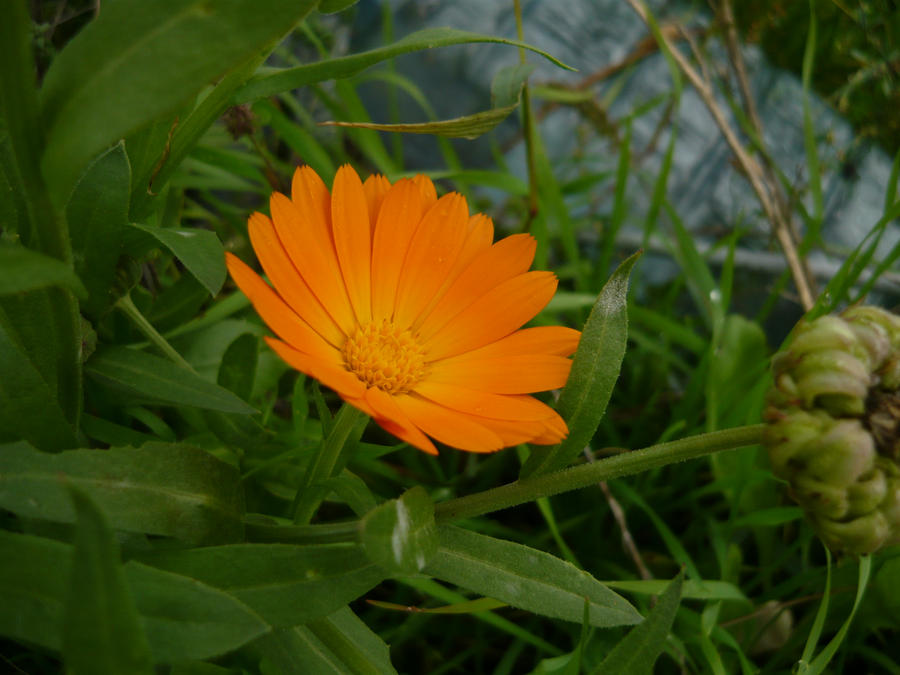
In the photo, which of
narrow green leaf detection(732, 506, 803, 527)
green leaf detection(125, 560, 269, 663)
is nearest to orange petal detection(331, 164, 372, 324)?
green leaf detection(125, 560, 269, 663)

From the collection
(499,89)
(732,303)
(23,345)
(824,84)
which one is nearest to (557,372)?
(499,89)

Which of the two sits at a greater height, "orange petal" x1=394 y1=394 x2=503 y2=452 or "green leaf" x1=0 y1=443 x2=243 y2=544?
"orange petal" x1=394 y1=394 x2=503 y2=452

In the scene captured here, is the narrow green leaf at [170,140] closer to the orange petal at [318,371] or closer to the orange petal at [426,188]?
the orange petal at [426,188]

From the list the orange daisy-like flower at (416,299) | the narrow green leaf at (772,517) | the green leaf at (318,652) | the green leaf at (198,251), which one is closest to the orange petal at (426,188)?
the orange daisy-like flower at (416,299)

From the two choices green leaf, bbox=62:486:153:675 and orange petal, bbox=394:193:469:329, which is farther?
orange petal, bbox=394:193:469:329

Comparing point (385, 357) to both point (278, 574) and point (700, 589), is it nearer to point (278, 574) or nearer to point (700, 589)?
point (278, 574)

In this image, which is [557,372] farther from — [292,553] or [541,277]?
[292,553]

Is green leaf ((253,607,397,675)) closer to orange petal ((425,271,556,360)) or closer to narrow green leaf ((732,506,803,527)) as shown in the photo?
orange petal ((425,271,556,360))
